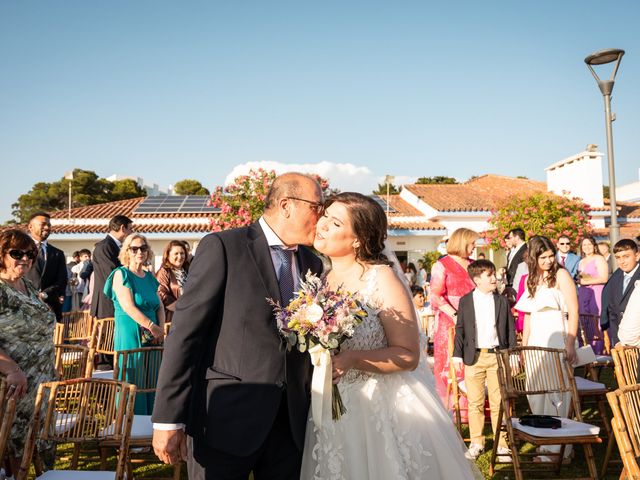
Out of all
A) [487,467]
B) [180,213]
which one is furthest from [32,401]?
[180,213]

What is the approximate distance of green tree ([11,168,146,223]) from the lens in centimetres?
4305

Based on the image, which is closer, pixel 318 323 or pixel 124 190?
pixel 318 323

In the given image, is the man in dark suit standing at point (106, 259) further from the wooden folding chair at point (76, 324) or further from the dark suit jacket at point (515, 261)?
the dark suit jacket at point (515, 261)

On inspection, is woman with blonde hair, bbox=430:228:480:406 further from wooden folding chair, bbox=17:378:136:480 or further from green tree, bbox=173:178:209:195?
green tree, bbox=173:178:209:195

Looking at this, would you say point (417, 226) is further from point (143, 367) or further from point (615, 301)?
point (143, 367)

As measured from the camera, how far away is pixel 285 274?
9.29 ft

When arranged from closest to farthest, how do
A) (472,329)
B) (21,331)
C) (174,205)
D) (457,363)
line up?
(21,331) < (472,329) < (457,363) < (174,205)

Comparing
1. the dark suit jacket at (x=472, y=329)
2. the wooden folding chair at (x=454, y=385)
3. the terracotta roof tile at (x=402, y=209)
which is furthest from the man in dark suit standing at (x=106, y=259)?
the terracotta roof tile at (x=402, y=209)

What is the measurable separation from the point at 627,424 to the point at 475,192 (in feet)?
96.8

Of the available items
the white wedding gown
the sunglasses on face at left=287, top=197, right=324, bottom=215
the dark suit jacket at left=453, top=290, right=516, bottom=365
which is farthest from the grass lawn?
the sunglasses on face at left=287, top=197, right=324, bottom=215

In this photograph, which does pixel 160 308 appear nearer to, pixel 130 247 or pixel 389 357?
pixel 130 247

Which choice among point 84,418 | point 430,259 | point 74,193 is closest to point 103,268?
point 84,418

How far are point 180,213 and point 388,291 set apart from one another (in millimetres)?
24647

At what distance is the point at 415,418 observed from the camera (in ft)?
10.2
